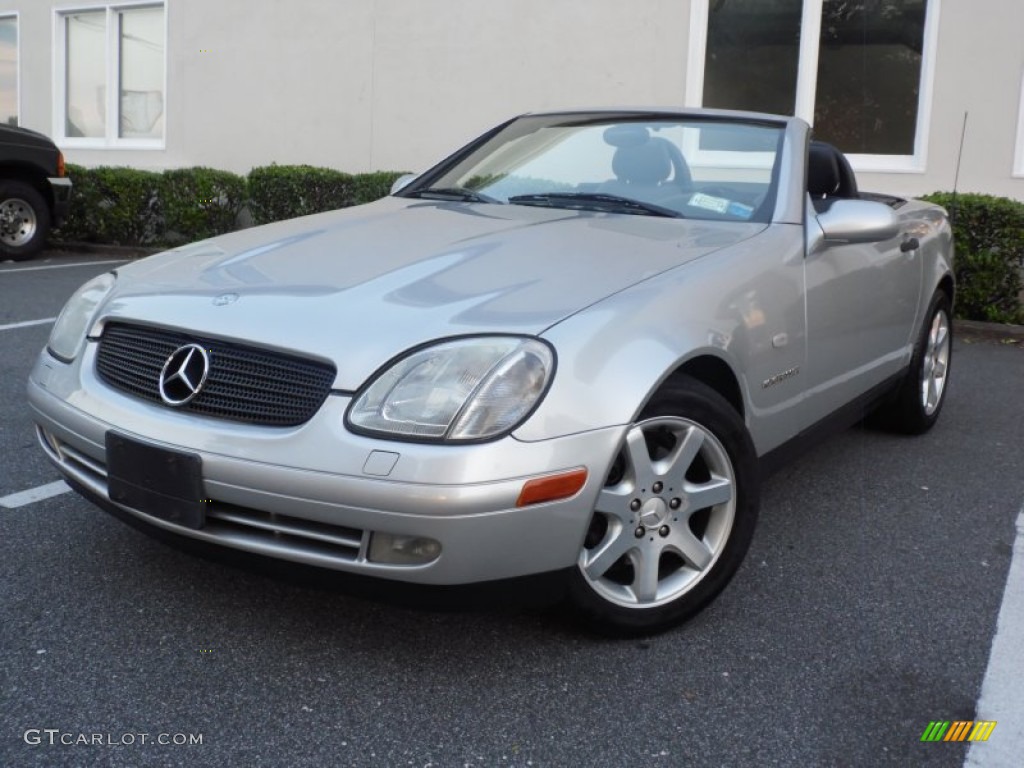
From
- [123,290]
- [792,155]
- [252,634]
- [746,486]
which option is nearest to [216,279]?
[123,290]

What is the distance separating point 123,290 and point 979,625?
8.14 feet

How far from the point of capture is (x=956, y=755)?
223 centimetres

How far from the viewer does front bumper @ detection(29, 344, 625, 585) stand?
2.18 metres

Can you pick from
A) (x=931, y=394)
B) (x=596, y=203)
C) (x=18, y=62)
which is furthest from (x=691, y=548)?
(x=18, y=62)

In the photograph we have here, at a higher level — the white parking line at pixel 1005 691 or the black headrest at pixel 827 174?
the black headrest at pixel 827 174

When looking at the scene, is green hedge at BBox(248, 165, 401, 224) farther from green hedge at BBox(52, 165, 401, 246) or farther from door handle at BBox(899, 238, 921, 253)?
door handle at BBox(899, 238, 921, 253)

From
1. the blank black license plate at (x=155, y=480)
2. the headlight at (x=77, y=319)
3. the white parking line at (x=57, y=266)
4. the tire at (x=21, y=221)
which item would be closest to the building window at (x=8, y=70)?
the tire at (x=21, y=221)

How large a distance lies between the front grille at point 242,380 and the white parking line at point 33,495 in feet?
3.81

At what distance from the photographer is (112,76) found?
43.5 feet

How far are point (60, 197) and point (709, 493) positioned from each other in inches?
374

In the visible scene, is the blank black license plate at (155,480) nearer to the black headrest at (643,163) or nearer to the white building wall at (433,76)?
the black headrest at (643,163)

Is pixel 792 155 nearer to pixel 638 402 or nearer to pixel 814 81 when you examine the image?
pixel 638 402

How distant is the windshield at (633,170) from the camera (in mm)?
3457

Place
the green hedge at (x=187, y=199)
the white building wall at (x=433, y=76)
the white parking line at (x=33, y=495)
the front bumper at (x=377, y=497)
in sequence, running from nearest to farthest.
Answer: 1. the front bumper at (x=377, y=497)
2. the white parking line at (x=33, y=495)
3. the white building wall at (x=433, y=76)
4. the green hedge at (x=187, y=199)
